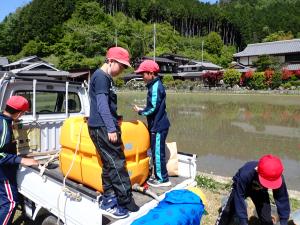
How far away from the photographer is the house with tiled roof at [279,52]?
46.8 metres

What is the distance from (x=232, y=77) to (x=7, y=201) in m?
39.1

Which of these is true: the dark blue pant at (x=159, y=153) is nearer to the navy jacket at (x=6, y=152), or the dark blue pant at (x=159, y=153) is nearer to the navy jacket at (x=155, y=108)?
the navy jacket at (x=155, y=108)

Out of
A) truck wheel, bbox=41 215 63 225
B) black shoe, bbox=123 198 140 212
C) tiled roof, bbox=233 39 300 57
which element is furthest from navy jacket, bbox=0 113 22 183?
tiled roof, bbox=233 39 300 57

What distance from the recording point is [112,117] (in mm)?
3062

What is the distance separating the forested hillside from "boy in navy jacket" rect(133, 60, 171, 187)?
165ft

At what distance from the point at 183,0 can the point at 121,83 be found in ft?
187

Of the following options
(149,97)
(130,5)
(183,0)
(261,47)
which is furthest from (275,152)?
(183,0)

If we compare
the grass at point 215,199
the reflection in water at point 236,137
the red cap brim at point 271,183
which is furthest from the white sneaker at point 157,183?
the reflection in water at point 236,137

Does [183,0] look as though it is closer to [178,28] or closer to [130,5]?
[178,28]

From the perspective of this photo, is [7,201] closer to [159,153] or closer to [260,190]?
[159,153]

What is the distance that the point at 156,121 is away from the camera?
3887 millimetres

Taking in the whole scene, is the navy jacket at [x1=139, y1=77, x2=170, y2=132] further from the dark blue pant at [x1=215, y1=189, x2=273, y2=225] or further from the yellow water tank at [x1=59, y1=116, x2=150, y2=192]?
the dark blue pant at [x1=215, y1=189, x2=273, y2=225]

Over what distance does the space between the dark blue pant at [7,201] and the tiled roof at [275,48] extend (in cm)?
4874

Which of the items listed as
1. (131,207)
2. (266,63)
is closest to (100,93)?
(131,207)
